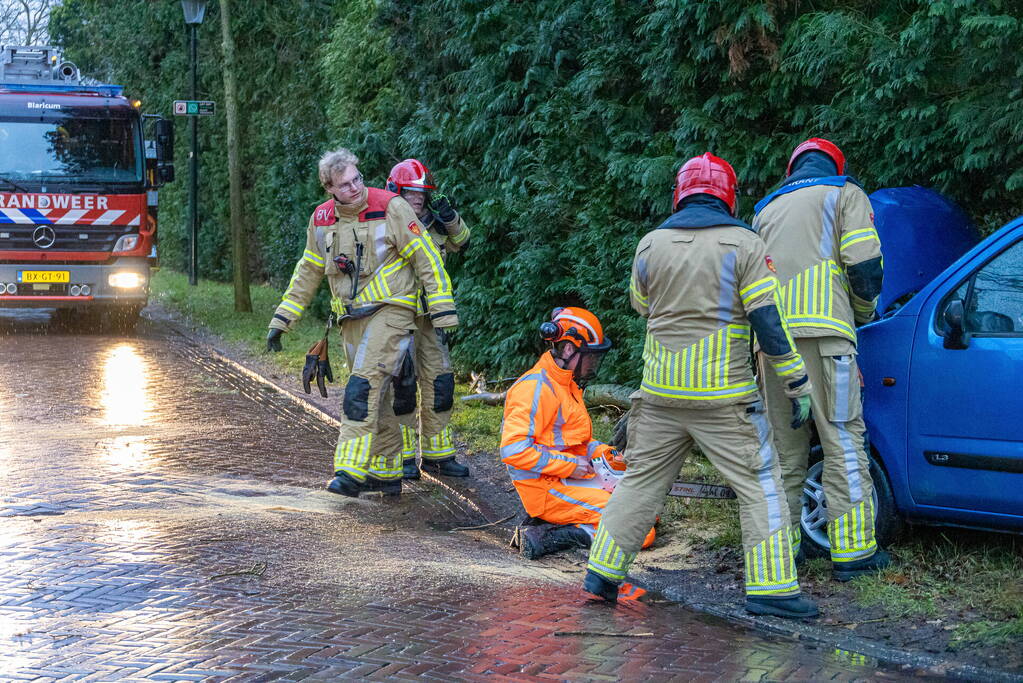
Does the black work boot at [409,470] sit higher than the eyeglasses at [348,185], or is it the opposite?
the eyeglasses at [348,185]

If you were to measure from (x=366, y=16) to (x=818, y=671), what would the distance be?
14.5m

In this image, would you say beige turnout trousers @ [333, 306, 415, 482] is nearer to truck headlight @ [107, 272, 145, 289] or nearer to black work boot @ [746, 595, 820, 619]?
black work boot @ [746, 595, 820, 619]

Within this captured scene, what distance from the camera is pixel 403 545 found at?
21.4 feet

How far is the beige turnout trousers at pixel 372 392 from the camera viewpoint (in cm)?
758

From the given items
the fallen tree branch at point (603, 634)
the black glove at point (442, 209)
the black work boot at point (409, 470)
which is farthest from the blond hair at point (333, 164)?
the fallen tree branch at point (603, 634)

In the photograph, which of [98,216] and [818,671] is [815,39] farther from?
[98,216]

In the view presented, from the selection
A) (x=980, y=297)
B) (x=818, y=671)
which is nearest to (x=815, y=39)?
(x=980, y=297)

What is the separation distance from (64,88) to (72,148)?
1.34 meters

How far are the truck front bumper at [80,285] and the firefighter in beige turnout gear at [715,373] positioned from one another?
40.7 ft

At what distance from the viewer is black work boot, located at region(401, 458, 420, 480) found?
8.33 metres

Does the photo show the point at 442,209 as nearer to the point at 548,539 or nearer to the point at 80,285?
the point at 548,539

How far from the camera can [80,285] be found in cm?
1642

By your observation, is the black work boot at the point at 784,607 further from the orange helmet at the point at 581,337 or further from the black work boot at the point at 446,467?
the black work boot at the point at 446,467

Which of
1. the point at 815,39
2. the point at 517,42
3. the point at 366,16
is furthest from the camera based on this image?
the point at 366,16
